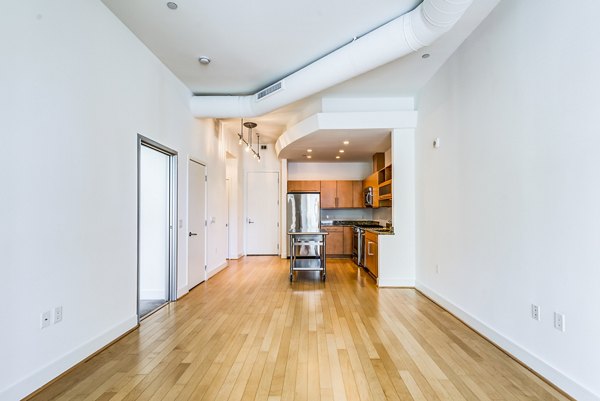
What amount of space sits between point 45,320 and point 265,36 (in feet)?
10.2

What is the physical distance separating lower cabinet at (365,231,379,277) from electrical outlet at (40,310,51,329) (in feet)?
13.7

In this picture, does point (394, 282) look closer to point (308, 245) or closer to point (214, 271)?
point (308, 245)

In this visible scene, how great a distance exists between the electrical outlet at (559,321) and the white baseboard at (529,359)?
29 centimetres

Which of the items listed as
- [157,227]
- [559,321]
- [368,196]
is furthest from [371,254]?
[157,227]

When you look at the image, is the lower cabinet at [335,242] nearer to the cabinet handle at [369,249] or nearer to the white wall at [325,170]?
the white wall at [325,170]

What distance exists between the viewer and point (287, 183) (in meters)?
7.91

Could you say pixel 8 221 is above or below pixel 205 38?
below

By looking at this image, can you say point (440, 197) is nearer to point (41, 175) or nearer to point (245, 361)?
Result: point (245, 361)

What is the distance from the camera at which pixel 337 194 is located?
25.9 ft

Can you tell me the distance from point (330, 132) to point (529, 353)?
3722 millimetres

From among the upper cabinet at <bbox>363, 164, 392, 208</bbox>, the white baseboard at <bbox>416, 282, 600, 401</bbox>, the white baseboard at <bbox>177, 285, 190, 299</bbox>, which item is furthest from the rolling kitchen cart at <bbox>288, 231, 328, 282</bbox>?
the white baseboard at <bbox>416, 282, 600, 401</bbox>

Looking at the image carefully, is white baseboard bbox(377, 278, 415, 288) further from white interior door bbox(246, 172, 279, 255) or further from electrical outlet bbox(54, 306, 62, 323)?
electrical outlet bbox(54, 306, 62, 323)

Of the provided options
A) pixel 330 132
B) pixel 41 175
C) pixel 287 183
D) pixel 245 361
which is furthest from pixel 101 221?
pixel 287 183

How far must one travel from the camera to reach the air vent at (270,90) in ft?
12.9
